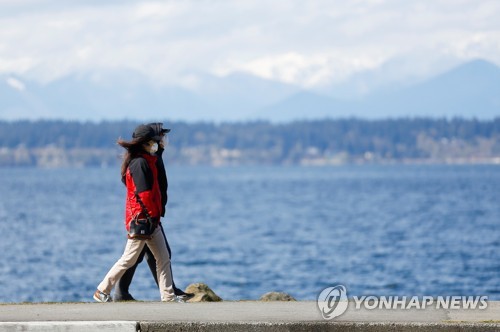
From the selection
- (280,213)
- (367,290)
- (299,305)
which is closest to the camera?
(299,305)

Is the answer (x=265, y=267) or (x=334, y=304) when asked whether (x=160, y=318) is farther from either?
(x=265, y=267)

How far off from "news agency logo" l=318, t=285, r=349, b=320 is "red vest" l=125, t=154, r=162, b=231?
1.85 m

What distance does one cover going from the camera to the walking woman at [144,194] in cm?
1042

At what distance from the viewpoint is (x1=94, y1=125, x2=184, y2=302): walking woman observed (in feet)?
34.2

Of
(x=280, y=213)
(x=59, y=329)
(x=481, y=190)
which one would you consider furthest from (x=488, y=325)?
(x=481, y=190)

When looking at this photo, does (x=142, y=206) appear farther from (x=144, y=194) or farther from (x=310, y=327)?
(x=310, y=327)

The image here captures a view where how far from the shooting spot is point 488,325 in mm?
8562

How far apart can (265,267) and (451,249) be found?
9.86 m

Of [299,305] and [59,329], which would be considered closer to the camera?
[59,329]

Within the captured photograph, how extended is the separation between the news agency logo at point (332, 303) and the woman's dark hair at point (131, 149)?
2.31 metres

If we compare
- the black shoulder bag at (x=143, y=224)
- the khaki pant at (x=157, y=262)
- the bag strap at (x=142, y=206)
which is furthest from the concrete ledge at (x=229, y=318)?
the bag strap at (x=142, y=206)

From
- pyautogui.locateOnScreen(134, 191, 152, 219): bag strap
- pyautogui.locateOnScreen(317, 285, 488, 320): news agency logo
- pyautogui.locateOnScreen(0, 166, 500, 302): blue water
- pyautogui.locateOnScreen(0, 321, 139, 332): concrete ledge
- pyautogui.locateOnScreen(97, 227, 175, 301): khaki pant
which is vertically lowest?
pyautogui.locateOnScreen(0, 166, 500, 302): blue water

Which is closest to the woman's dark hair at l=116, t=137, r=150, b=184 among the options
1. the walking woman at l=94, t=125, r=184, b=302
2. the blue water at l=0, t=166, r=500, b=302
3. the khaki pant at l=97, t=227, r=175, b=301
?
the walking woman at l=94, t=125, r=184, b=302

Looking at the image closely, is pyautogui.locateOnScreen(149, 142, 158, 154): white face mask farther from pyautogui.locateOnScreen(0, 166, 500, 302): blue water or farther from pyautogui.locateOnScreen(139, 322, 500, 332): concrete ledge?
pyautogui.locateOnScreen(0, 166, 500, 302): blue water
